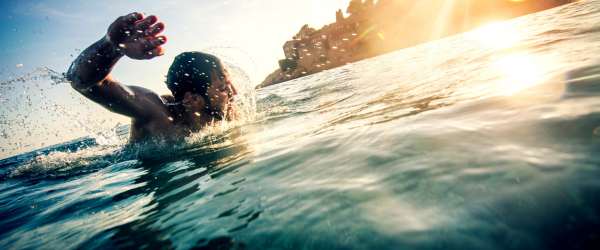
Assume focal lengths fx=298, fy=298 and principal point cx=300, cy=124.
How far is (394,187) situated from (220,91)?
164 inches

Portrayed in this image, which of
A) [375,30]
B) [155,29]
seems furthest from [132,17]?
[375,30]

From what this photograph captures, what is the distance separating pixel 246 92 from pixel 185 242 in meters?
5.14

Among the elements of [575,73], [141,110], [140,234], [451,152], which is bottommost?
[140,234]

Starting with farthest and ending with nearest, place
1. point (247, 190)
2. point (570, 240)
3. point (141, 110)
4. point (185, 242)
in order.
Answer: point (141, 110) < point (247, 190) < point (185, 242) < point (570, 240)

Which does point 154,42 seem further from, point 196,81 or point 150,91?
point 196,81

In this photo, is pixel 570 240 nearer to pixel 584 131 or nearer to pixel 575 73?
pixel 584 131

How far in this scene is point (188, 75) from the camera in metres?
4.79

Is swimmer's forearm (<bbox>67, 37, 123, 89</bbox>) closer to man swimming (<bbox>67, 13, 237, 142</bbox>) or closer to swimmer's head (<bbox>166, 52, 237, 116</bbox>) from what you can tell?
man swimming (<bbox>67, 13, 237, 142</bbox>)

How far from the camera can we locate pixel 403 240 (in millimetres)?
982

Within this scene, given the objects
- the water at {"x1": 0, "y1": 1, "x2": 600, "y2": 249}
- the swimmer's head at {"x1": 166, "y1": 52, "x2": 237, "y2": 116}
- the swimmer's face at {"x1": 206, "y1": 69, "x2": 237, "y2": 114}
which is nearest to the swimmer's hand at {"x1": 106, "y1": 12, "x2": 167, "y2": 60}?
the water at {"x1": 0, "y1": 1, "x2": 600, "y2": 249}

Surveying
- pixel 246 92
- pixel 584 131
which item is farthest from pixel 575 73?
pixel 246 92

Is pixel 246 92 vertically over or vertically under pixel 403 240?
over

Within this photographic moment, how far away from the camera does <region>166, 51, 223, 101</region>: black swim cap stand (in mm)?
4789

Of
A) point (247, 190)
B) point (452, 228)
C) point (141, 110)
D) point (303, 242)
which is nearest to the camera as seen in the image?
point (452, 228)
